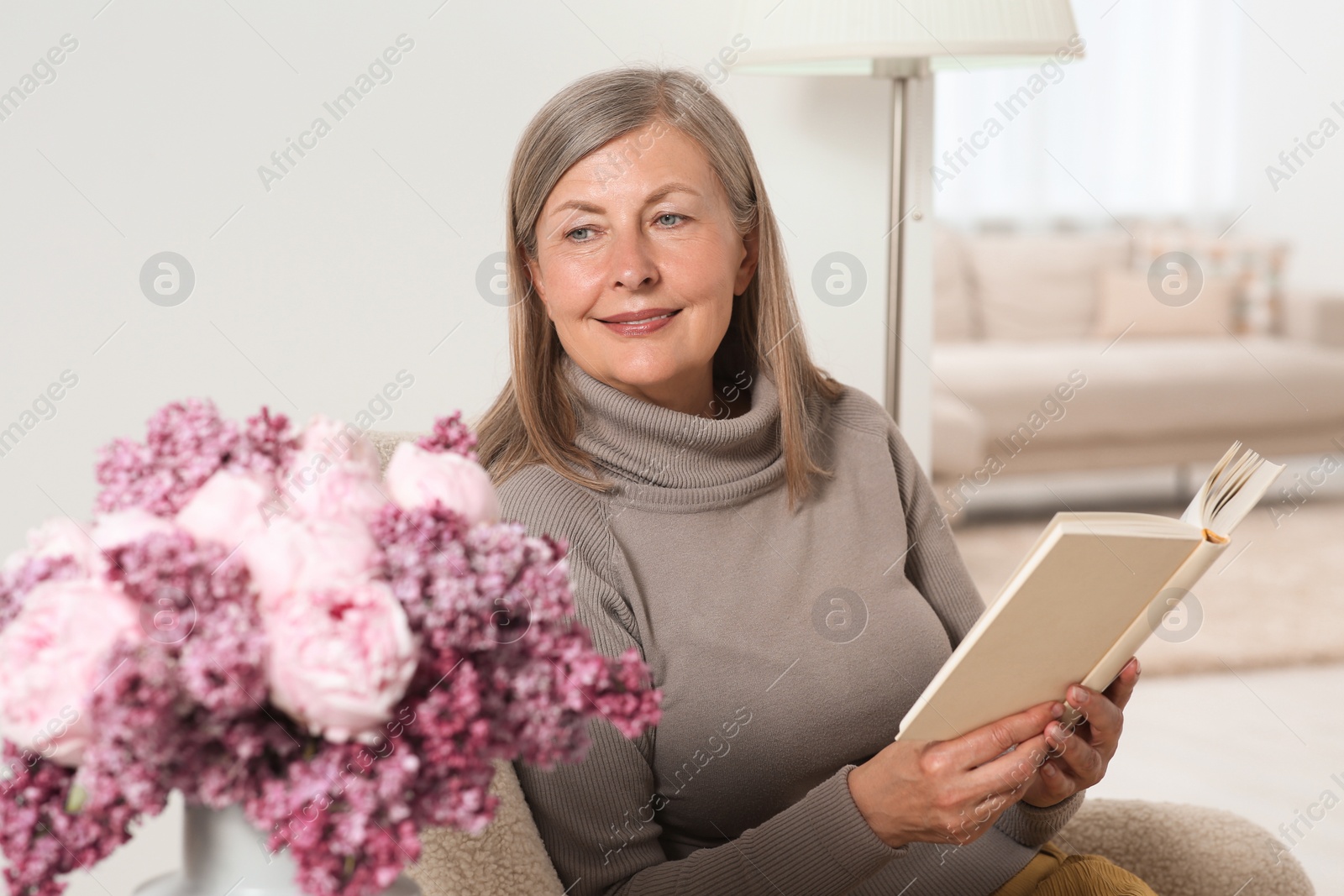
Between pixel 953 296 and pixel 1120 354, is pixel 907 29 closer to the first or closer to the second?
pixel 1120 354

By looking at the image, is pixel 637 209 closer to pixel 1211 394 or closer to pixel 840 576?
pixel 840 576

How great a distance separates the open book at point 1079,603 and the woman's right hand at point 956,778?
15mm

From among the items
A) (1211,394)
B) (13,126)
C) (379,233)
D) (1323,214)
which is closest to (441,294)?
(379,233)

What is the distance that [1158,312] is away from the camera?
5.64 metres

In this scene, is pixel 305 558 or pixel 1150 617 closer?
pixel 305 558

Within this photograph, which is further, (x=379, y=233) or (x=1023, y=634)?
(x=379, y=233)

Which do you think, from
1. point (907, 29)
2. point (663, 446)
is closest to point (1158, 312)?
point (907, 29)

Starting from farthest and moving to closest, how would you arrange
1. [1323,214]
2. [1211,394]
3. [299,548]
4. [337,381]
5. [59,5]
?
[1323,214], [1211,394], [337,381], [59,5], [299,548]

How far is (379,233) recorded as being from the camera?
5.88 feet

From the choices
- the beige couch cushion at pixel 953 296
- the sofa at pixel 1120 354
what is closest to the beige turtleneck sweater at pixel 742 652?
the sofa at pixel 1120 354

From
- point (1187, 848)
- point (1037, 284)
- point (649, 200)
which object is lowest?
point (1187, 848)

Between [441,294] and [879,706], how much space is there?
2.91 ft

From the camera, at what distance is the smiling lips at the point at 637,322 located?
136 cm

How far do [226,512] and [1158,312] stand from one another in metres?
5.57
